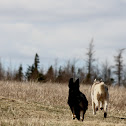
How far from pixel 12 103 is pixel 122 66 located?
44.3 metres

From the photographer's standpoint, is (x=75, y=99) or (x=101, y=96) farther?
(x=101, y=96)

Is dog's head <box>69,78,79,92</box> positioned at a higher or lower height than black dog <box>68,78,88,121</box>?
higher

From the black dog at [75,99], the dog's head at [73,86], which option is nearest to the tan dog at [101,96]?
the black dog at [75,99]

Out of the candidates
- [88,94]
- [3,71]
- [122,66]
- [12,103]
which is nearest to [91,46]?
[122,66]

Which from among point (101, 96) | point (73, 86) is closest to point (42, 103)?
point (101, 96)

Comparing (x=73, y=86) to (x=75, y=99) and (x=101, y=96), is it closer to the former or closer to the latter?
(x=75, y=99)

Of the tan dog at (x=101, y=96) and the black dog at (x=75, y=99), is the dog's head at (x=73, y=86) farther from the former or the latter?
the tan dog at (x=101, y=96)

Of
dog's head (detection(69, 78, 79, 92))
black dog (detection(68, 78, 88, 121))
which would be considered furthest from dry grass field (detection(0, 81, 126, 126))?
dog's head (detection(69, 78, 79, 92))

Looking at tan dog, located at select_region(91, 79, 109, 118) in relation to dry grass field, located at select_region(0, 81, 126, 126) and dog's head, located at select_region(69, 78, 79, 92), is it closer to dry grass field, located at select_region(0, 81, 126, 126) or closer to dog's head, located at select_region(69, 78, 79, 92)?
dry grass field, located at select_region(0, 81, 126, 126)

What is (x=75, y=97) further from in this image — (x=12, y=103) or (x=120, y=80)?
(x=120, y=80)

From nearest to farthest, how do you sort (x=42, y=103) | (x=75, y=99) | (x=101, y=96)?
(x=75, y=99) < (x=101, y=96) < (x=42, y=103)

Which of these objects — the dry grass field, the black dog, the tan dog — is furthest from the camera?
the dry grass field

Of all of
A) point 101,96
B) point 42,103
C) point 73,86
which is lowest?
point 42,103

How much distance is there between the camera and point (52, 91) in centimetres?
2167
